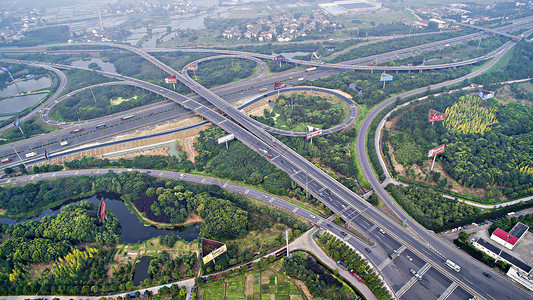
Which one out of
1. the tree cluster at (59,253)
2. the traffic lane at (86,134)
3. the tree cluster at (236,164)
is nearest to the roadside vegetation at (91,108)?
the traffic lane at (86,134)

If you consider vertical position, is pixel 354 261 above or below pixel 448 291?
above

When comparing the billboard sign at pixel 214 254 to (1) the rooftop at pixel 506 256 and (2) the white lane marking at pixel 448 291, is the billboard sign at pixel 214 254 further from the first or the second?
(1) the rooftop at pixel 506 256

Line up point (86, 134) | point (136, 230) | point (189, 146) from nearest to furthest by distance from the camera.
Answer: point (136, 230)
point (189, 146)
point (86, 134)

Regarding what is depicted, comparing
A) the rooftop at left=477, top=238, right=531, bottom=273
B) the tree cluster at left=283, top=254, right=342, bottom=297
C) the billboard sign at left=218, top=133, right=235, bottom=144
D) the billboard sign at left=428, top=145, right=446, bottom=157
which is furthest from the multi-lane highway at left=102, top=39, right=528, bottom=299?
the billboard sign at left=428, top=145, right=446, bottom=157

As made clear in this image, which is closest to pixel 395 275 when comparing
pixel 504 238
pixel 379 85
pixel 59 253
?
pixel 504 238

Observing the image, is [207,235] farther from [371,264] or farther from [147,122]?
[147,122]

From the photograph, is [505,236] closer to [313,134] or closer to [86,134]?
[313,134]
